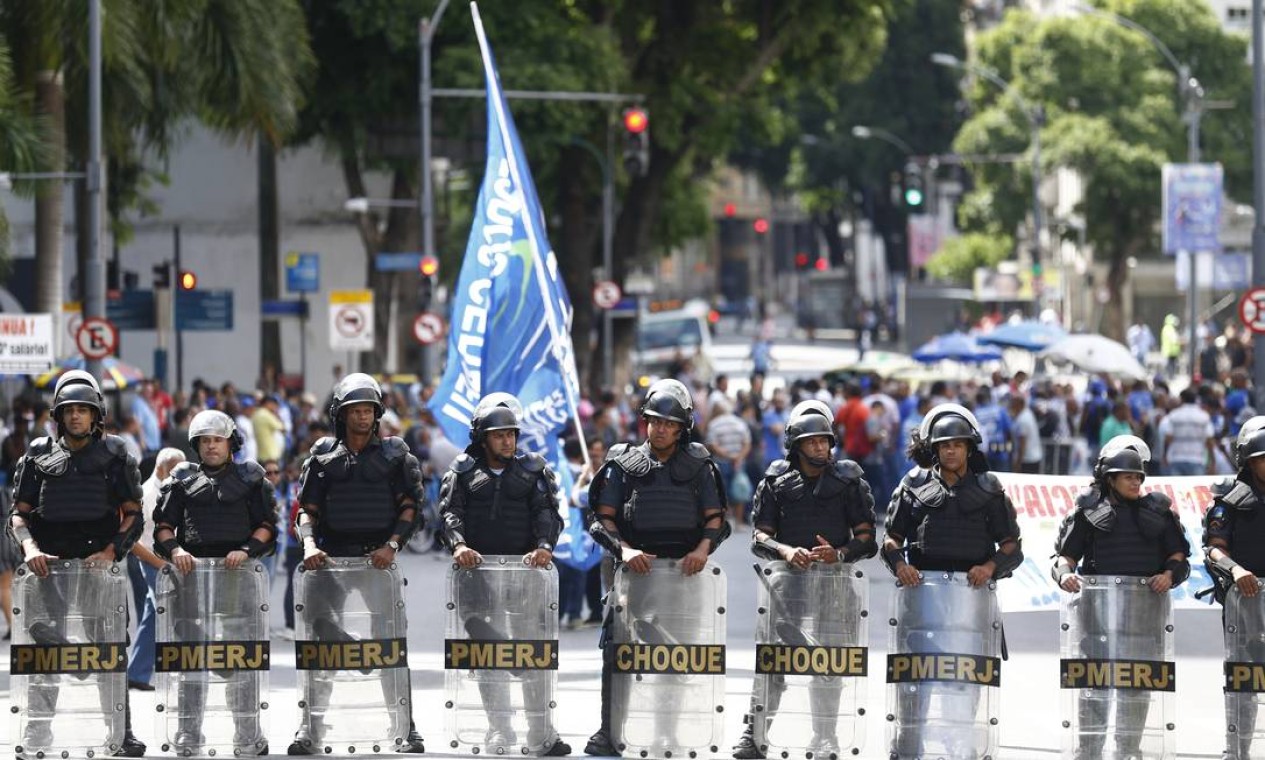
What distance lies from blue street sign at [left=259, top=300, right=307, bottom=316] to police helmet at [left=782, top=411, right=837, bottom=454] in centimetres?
2951

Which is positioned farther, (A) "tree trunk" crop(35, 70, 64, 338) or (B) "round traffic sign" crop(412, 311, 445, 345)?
(B) "round traffic sign" crop(412, 311, 445, 345)

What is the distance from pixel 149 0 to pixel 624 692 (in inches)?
699

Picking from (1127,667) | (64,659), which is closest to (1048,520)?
(1127,667)

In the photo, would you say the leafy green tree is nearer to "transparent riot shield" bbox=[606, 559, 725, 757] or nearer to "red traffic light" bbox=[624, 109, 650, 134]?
"red traffic light" bbox=[624, 109, 650, 134]

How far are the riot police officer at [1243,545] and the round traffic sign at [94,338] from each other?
54.4 ft

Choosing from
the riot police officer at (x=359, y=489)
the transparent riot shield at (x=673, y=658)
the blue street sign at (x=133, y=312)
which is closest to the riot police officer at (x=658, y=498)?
the transparent riot shield at (x=673, y=658)

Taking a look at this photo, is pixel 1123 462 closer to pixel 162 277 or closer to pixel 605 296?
pixel 162 277

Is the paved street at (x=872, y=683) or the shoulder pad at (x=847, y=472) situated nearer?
the shoulder pad at (x=847, y=472)

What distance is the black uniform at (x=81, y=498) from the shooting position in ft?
39.8

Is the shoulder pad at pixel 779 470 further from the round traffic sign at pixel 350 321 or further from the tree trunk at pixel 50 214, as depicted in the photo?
the round traffic sign at pixel 350 321

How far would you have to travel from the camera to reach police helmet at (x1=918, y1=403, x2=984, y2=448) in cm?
1161

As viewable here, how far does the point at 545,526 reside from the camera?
12172 millimetres

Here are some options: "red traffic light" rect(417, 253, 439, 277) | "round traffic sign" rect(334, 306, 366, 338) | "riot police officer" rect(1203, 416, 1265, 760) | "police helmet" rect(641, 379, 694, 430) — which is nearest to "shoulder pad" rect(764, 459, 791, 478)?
"police helmet" rect(641, 379, 694, 430)

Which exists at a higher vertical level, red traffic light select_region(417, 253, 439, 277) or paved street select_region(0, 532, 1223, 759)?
red traffic light select_region(417, 253, 439, 277)
